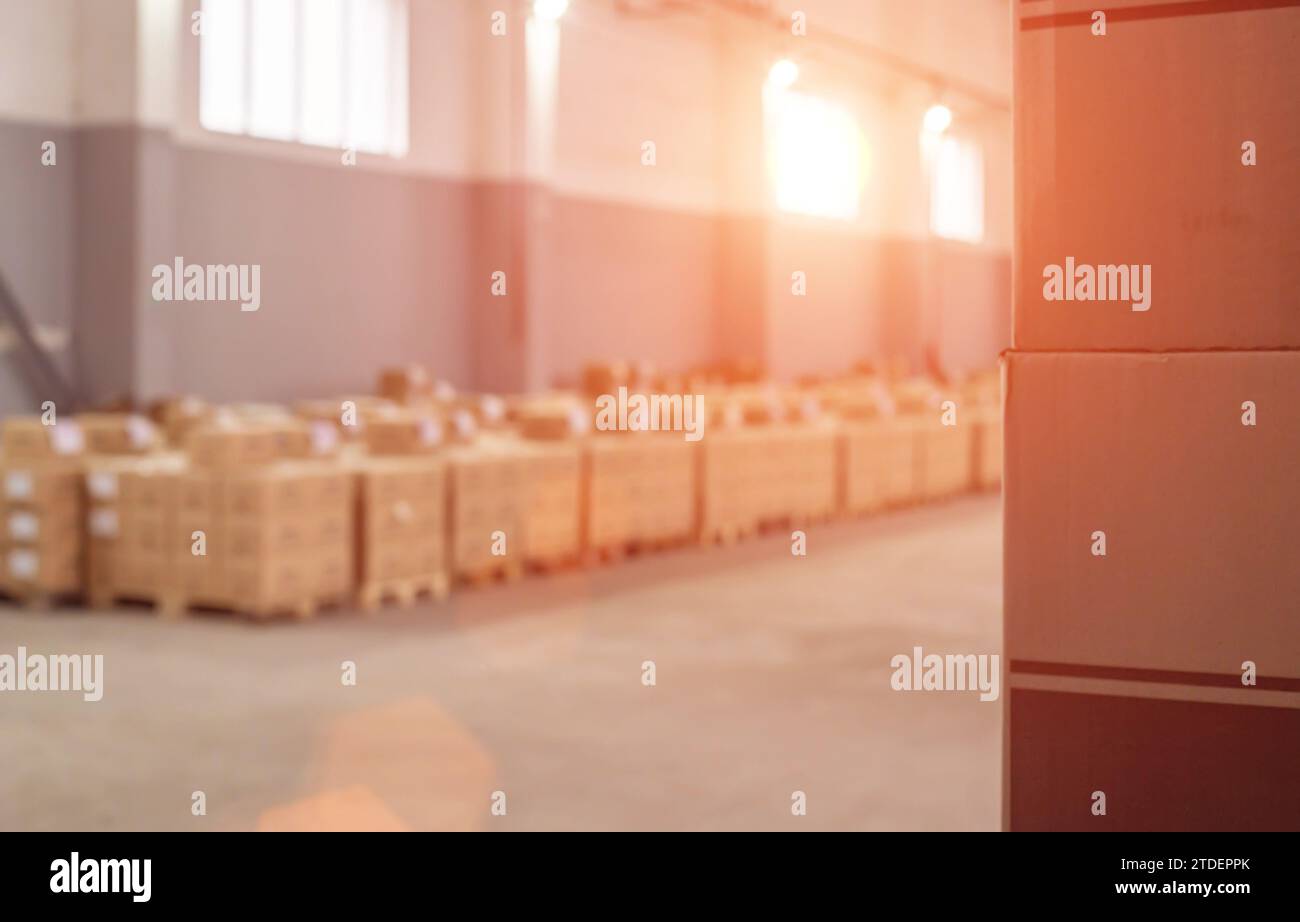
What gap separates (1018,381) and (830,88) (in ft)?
70.2

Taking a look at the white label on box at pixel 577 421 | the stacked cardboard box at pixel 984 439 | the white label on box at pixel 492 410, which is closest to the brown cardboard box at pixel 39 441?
the white label on box at pixel 577 421

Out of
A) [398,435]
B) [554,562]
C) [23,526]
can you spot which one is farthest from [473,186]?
[23,526]

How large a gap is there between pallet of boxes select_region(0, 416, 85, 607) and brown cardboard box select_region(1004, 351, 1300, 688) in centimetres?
771

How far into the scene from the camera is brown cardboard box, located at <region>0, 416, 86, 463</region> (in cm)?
936

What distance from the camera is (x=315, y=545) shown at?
8.95 m

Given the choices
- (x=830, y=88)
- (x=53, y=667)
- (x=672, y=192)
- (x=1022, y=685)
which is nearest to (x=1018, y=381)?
(x=1022, y=685)

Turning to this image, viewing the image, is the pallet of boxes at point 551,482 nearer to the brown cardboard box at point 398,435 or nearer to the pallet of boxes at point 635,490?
the pallet of boxes at point 635,490

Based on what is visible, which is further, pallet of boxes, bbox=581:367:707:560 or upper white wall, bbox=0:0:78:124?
upper white wall, bbox=0:0:78:124

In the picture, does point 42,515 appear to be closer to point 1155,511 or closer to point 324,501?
point 324,501

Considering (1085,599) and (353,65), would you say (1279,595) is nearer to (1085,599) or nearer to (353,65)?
(1085,599)

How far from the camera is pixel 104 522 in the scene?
362 inches

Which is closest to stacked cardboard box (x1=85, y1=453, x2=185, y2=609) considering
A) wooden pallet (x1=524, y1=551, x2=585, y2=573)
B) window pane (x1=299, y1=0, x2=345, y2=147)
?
wooden pallet (x1=524, y1=551, x2=585, y2=573)

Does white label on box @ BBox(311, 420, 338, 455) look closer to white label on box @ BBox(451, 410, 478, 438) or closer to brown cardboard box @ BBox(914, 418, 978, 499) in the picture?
→ white label on box @ BBox(451, 410, 478, 438)

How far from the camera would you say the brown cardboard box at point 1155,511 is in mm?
2688
